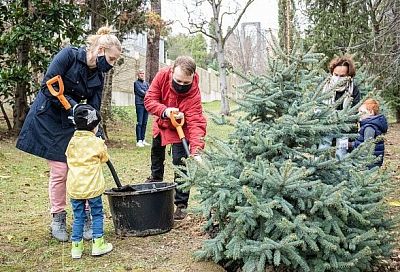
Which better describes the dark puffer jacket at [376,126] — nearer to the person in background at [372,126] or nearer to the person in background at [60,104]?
the person in background at [372,126]

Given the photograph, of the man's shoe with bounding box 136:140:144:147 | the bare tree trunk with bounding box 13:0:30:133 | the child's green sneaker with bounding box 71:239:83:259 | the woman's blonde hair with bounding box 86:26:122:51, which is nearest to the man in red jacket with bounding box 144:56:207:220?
the woman's blonde hair with bounding box 86:26:122:51

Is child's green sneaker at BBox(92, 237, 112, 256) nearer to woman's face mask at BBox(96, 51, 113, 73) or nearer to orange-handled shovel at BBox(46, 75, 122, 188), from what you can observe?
orange-handled shovel at BBox(46, 75, 122, 188)

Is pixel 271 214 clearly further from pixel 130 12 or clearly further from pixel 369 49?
pixel 369 49

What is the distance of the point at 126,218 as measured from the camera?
4289 millimetres

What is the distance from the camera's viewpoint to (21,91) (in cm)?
1056

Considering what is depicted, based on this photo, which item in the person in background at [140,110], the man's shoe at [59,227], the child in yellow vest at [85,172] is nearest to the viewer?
the child in yellow vest at [85,172]

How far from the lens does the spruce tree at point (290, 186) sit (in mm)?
3330

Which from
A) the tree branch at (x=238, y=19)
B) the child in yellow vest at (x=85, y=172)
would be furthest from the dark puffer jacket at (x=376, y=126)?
the tree branch at (x=238, y=19)

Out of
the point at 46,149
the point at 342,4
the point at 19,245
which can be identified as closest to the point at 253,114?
the point at 46,149

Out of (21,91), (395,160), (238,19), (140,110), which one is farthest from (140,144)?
(238,19)

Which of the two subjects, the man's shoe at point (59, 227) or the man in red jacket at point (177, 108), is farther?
the man in red jacket at point (177, 108)

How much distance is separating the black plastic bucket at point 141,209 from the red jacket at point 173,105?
57 cm

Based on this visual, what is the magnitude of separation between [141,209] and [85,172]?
25.3 inches

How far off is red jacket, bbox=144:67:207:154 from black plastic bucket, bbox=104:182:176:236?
0.57m
